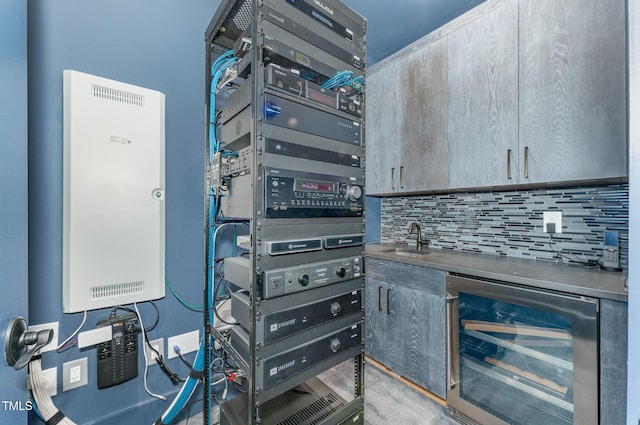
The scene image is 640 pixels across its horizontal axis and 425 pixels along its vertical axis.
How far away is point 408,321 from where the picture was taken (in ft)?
5.70

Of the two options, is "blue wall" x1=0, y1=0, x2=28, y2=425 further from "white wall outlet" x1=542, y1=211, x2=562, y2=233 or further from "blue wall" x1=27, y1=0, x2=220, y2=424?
"white wall outlet" x1=542, y1=211, x2=562, y2=233

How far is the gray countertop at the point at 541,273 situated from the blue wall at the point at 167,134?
1.35 m

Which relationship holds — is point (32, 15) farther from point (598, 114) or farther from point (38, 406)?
point (598, 114)

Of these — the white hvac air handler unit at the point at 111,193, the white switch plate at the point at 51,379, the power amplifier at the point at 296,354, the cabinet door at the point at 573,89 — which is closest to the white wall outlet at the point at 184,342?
the white hvac air handler unit at the point at 111,193

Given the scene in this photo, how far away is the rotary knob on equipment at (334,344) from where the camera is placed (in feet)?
3.66

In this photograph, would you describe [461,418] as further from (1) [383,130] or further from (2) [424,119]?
(1) [383,130]

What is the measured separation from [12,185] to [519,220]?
243cm

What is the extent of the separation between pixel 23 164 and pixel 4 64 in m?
0.35

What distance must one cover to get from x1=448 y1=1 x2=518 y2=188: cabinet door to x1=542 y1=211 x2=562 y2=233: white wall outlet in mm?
351

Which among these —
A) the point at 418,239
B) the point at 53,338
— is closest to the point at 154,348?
the point at 53,338

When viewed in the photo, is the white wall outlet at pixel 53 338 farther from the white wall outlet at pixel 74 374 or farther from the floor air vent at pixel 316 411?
the floor air vent at pixel 316 411

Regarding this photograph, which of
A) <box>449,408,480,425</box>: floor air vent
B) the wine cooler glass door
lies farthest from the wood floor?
the wine cooler glass door

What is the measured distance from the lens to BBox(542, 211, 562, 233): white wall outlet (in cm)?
160

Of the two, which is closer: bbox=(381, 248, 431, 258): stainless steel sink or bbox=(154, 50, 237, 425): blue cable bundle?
bbox=(154, 50, 237, 425): blue cable bundle
